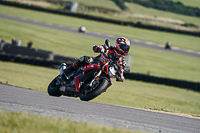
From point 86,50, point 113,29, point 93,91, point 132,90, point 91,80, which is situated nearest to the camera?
point 93,91

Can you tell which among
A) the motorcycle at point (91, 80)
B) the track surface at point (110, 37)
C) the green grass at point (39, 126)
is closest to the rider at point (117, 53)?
the motorcycle at point (91, 80)

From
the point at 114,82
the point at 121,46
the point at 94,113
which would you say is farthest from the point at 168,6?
the point at 94,113

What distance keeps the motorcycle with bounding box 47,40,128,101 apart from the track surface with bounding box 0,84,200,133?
1.01 ft

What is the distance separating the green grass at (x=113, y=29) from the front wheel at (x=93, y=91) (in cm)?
3699

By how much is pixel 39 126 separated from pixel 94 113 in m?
2.49

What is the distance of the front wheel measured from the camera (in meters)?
8.30

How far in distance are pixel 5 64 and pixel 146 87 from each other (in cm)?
979

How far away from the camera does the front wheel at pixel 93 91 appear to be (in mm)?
8298

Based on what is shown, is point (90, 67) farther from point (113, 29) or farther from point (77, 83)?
point (113, 29)

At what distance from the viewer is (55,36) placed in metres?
38.7

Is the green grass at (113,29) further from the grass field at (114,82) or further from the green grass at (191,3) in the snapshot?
the green grass at (191,3)

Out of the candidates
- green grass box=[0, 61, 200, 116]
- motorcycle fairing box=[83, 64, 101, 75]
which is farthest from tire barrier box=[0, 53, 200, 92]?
motorcycle fairing box=[83, 64, 101, 75]

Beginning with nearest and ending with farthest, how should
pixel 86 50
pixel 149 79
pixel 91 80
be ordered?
pixel 91 80, pixel 149 79, pixel 86 50

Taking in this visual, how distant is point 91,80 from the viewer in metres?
8.91
